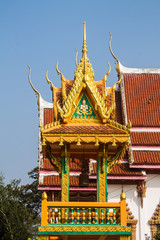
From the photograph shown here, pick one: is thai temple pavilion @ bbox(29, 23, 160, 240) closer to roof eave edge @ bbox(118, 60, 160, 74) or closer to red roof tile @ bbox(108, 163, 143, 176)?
red roof tile @ bbox(108, 163, 143, 176)

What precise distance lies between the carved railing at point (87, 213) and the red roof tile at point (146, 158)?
10.4 meters

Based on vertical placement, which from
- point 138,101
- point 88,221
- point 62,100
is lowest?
point 88,221

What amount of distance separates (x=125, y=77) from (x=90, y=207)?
1488 centimetres

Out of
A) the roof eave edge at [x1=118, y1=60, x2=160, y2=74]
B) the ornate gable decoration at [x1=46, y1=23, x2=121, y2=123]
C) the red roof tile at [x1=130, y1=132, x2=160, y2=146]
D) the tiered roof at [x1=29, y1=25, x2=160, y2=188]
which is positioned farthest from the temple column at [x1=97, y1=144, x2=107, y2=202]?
the roof eave edge at [x1=118, y1=60, x2=160, y2=74]

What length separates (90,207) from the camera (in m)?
11.8

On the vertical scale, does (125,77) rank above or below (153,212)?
above

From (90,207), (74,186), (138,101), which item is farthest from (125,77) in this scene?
(90,207)

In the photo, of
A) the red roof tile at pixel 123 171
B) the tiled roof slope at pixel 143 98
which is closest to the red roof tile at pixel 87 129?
the red roof tile at pixel 123 171

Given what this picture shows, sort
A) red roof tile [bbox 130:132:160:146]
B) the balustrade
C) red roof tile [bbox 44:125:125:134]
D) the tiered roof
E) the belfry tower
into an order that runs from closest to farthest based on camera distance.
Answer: the belfry tower
the balustrade
red roof tile [bbox 44:125:125:134]
the tiered roof
red roof tile [bbox 130:132:160:146]

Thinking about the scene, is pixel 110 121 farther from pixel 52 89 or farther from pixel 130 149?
pixel 130 149

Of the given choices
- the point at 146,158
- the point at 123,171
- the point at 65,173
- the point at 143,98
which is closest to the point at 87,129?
the point at 65,173

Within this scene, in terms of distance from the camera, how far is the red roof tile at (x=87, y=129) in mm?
12547

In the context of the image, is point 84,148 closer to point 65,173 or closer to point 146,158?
point 65,173

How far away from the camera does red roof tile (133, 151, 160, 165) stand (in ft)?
72.8
